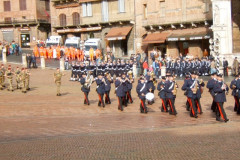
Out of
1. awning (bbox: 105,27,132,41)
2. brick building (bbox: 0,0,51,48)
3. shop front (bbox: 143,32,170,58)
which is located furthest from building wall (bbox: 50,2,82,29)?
shop front (bbox: 143,32,170,58)

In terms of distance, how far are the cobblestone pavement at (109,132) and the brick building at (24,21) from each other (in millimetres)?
36708

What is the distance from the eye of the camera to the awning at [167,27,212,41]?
129ft

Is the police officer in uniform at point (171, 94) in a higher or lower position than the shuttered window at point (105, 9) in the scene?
lower

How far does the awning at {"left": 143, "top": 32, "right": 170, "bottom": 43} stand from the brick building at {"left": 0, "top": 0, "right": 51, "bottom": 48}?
19899 millimetres

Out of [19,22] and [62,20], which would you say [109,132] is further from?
[19,22]

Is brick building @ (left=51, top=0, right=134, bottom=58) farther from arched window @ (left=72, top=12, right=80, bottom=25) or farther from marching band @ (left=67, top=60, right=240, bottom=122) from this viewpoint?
marching band @ (left=67, top=60, right=240, bottom=122)

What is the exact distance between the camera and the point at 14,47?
50312mm

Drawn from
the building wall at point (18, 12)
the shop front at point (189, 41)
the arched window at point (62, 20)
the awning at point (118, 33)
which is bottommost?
the shop front at point (189, 41)

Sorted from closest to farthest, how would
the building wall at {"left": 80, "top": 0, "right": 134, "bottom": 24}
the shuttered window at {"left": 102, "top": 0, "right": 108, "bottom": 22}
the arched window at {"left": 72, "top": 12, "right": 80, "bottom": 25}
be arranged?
the building wall at {"left": 80, "top": 0, "right": 134, "bottom": 24} < the shuttered window at {"left": 102, "top": 0, "right": 108, "bottom": 22} < the arched window at {"left": 72, "top": 12, "right": 80, "bottom": 25}

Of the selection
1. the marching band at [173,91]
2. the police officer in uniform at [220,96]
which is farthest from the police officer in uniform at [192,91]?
the police officer in uniform at [220,96]

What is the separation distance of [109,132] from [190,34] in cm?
2736

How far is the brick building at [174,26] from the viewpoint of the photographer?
40312 mm

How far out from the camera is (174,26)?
141 feet

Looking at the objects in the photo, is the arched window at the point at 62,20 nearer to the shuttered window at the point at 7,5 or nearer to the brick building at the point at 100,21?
the brick building at the point at 100,21
